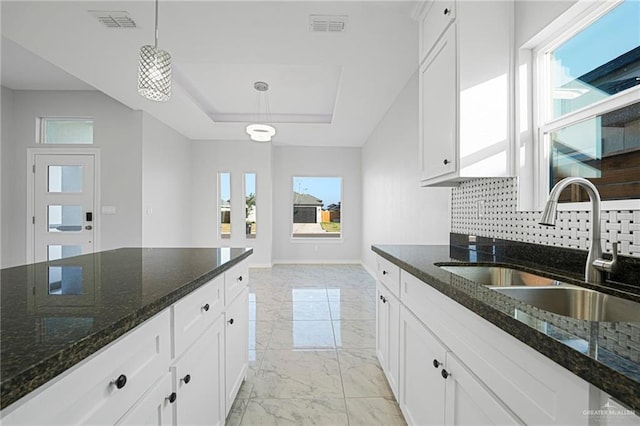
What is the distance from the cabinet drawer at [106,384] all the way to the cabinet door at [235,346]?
2.47 feet

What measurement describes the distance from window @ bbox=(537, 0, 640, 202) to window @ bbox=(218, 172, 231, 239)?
20.1 feet

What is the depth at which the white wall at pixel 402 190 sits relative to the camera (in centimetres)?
301

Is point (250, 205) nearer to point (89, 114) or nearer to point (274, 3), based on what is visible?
point (89, 114)

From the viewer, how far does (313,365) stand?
2.47m

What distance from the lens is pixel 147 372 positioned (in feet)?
2.94

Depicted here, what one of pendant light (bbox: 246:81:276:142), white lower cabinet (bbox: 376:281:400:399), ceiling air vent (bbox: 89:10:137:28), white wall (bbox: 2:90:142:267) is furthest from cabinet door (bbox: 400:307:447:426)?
white wall (bbox: 2:90:142:267)

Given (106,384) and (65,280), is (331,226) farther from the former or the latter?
(106,384)

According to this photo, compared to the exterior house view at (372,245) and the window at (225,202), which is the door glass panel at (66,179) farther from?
the window at (225,202)

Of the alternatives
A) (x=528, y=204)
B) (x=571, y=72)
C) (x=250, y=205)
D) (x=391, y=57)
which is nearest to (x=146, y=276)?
(x=528, y=204)

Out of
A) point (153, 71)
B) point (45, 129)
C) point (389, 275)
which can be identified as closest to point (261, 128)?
point (153, 71)

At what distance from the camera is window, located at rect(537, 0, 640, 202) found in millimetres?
1298

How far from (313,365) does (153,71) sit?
2.34 metres

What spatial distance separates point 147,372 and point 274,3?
2.43 metres

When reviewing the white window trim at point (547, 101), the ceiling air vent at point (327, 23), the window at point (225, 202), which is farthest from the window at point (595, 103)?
the window at point (225, 202)
